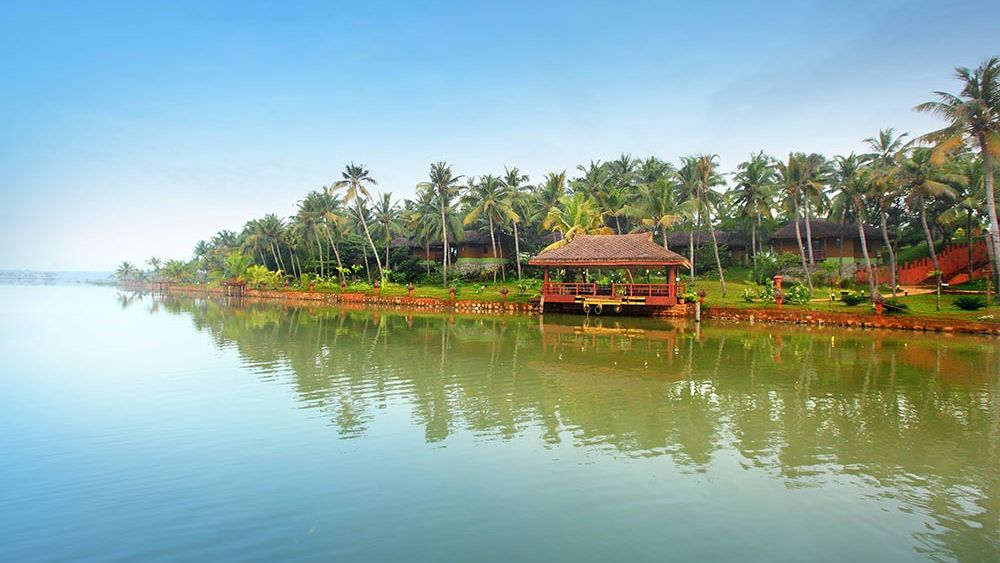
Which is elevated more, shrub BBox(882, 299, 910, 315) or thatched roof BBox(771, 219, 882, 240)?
thatched roof BBox(771, 219, 882, 240)

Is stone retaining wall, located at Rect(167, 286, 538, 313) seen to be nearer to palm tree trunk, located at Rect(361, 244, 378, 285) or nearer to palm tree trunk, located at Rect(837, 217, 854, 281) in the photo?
palm tree trunk, located at Rect(361, 244, 378, 285)

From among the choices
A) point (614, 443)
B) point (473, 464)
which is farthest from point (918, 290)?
point (473, 464)

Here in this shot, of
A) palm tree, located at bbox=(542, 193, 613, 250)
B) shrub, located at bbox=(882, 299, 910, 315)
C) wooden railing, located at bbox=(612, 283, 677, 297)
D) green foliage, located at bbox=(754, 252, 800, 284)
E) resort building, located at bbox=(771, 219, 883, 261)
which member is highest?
palm tree, located at bbox=(542, 193, 613, 250)

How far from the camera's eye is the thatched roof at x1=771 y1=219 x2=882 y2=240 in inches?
1666

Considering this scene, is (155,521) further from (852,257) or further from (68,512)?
(852,257)

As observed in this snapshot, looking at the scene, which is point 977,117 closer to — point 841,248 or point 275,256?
point 841,248

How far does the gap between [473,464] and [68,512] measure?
16.2ft

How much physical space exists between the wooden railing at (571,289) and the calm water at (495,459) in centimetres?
1610

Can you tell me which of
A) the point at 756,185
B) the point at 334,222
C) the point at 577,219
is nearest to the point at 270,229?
→ the point at 334,222

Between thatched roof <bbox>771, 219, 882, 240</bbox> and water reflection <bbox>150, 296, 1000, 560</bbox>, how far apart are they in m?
22.2

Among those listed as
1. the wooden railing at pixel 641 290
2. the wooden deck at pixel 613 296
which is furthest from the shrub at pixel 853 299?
the wooden railing at pixel 641 290

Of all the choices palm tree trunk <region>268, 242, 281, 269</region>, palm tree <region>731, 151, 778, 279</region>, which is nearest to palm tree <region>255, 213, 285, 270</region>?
palm tree trunk <region>268, 242, 281, 269</region>

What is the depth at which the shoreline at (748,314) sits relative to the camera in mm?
24683

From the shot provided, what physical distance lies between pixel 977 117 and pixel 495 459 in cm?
3112
